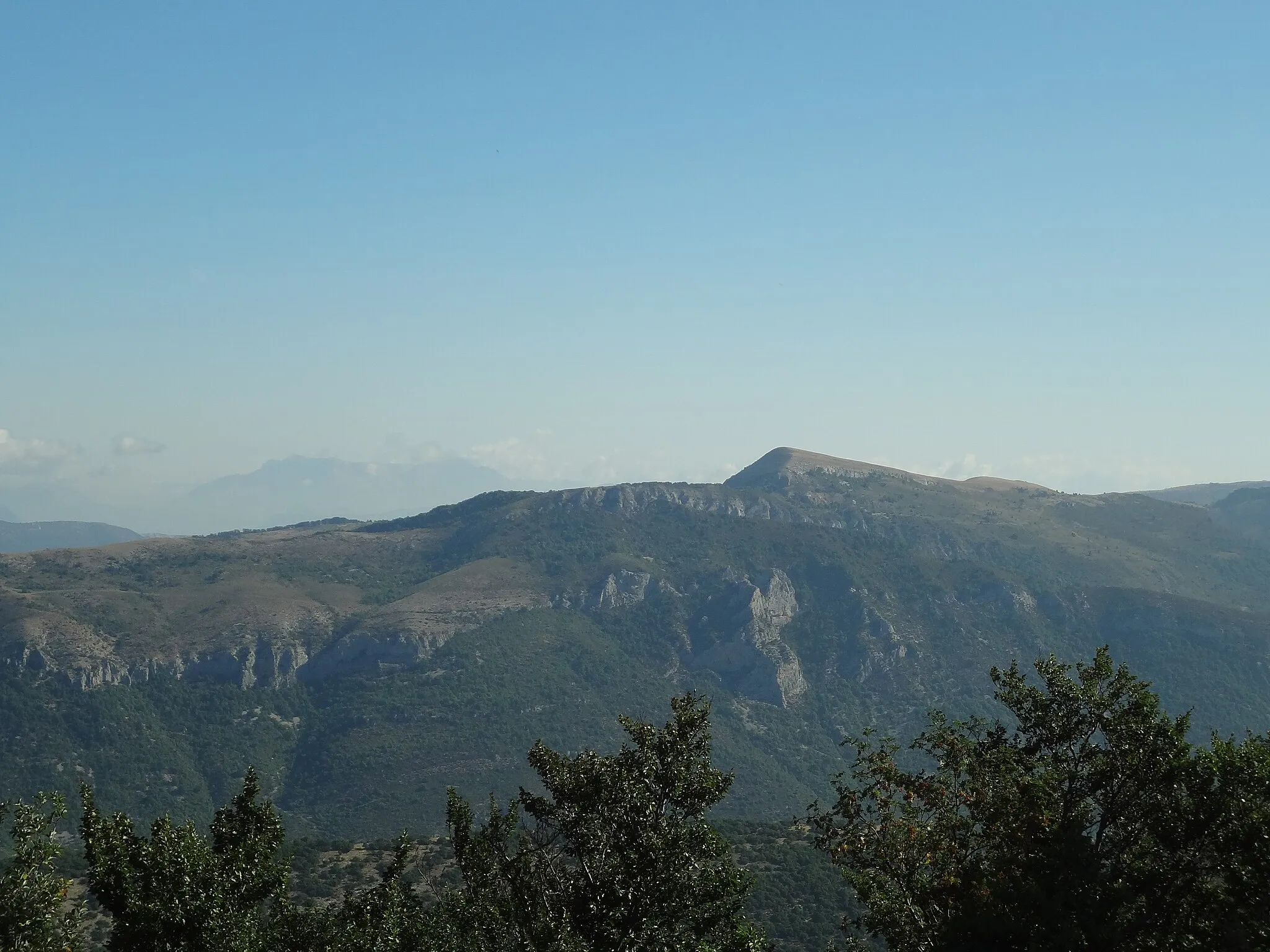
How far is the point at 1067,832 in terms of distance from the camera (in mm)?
28078

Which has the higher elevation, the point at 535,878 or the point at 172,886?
the point at 172,886

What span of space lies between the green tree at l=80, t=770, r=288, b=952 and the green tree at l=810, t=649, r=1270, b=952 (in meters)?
17.8

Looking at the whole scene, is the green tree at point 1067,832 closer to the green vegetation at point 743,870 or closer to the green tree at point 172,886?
the green vegetation at point 743,870

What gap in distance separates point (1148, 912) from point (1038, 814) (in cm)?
354

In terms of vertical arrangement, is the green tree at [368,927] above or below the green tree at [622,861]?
below

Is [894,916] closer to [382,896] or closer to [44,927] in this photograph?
[382,896]

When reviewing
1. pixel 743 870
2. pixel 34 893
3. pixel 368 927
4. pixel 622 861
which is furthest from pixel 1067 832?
pixel 34 893

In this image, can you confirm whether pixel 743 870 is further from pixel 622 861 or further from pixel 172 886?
pixel 172 886

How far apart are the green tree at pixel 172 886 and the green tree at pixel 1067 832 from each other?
58.2 ft

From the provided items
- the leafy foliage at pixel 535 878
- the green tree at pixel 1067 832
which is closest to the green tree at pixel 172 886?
the leafy foliage at pixel 535 878

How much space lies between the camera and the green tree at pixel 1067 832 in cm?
2597

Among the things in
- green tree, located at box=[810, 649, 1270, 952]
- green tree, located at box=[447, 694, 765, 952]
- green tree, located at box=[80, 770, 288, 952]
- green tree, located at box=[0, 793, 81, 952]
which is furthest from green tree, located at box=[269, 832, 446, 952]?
green tree, located at box=[810, 649, 1270, 952]

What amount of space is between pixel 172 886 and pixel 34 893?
566 centimetres

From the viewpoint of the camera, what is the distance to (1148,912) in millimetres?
27219
